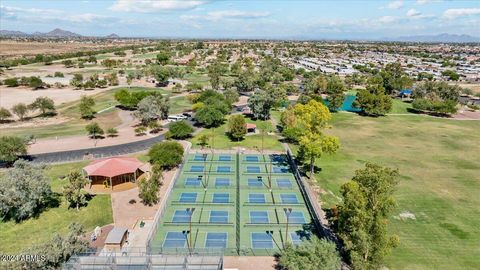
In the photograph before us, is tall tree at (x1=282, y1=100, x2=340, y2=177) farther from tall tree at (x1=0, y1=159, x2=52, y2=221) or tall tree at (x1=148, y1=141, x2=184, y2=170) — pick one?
tall tree at (x1=0, y1=159, x2=52, y2=221)

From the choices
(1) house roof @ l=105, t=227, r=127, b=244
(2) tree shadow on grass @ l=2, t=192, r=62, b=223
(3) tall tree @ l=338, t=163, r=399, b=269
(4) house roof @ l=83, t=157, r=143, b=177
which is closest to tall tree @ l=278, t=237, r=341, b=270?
(3) tall tree @ l=338, t=163, r=399, b=269

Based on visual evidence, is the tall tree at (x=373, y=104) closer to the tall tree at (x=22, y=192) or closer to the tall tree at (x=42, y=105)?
the tall tree at (x=22, y=192)

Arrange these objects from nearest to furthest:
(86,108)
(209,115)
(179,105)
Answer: (209,115) < (86,108) < (179,105)

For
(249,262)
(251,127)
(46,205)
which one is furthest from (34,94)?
(249,262)

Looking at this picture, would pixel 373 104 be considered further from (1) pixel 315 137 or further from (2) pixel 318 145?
(2) pixel 318 145

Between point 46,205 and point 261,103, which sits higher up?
point 261,103

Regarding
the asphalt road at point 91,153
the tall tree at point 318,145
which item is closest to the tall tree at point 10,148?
the asphalt road at point 91,153

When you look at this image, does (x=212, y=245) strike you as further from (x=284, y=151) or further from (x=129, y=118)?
(x=129, y=118)
